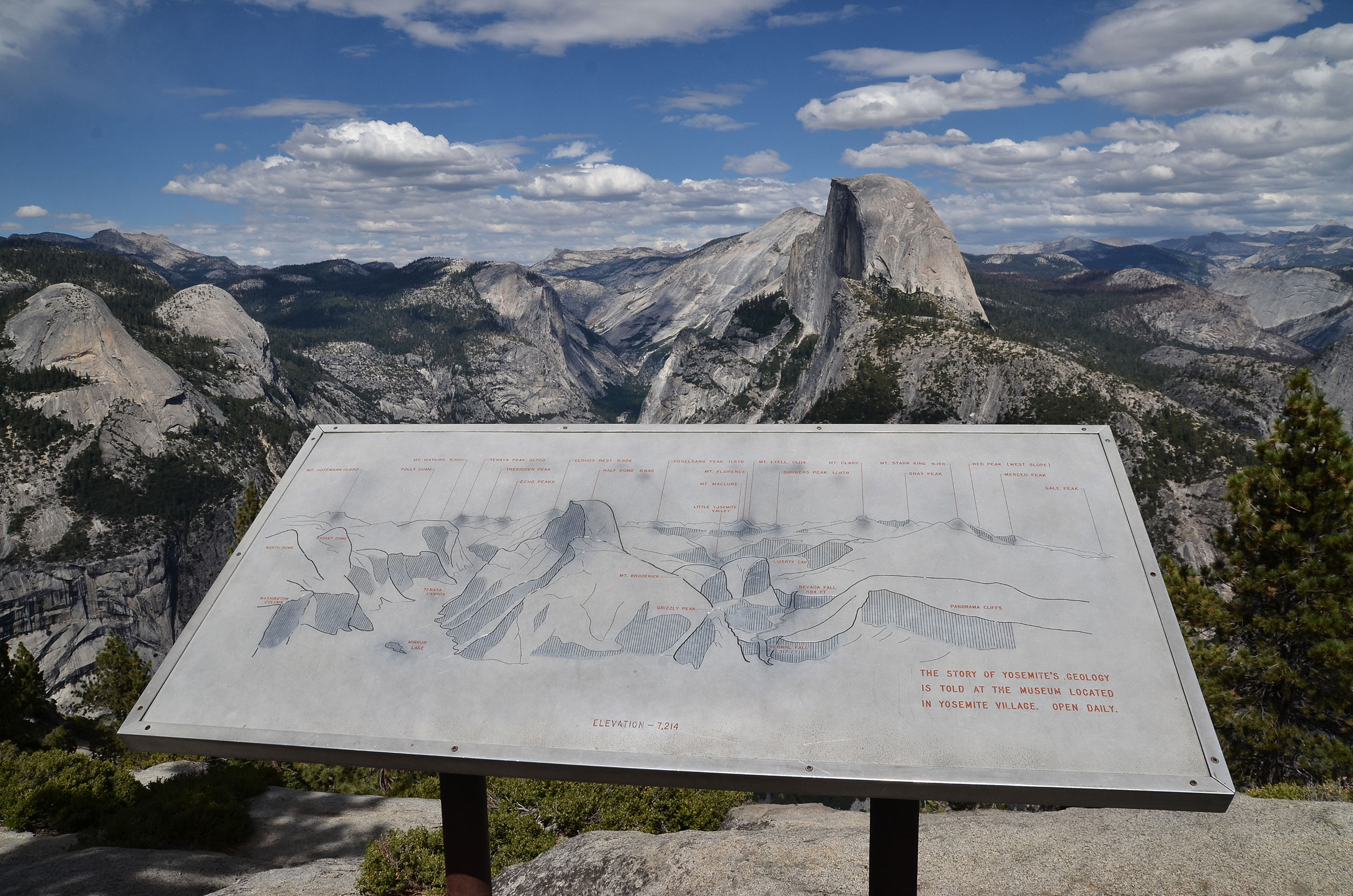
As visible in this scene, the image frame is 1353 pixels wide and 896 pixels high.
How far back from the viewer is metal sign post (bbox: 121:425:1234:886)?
5.32 metres

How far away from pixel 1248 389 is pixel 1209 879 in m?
147

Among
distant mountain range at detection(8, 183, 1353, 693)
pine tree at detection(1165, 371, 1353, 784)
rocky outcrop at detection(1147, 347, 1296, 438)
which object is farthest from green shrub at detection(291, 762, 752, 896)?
rocky outcrop at detection(1147, 347, 1296, 438)

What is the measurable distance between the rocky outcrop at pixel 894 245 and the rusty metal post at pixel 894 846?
13392 centimetres

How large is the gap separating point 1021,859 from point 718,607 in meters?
6.29

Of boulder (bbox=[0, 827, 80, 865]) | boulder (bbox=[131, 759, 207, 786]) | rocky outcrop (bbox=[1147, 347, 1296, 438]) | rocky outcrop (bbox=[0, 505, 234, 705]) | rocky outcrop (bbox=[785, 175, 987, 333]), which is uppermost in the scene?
rocky outcrop (bbox=[785, 175, 987, 333])

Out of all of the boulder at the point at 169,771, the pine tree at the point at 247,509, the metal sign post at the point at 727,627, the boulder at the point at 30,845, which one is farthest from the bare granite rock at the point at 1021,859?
the pine tree at the point at 247,509

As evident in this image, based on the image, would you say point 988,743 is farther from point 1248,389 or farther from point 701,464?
point 1248,389

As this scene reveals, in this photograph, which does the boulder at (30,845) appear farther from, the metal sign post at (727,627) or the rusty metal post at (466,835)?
the rusty metal post at (466,835)

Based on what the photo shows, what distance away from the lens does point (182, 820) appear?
1294 centimetres

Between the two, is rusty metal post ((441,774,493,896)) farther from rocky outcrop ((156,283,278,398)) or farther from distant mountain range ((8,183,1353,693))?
rocky outcrop ((156,283,278,398))

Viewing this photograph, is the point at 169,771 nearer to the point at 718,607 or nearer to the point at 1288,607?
the point at 718,607

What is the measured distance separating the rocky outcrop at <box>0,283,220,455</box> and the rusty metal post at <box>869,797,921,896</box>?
404ft

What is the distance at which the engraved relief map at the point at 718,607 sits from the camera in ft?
18.0

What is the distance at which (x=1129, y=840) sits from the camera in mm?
9445
